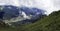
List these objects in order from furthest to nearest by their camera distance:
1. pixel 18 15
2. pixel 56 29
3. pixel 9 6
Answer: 1. pixel 9 6
2. pixel 18 15
3. pixel 56 29

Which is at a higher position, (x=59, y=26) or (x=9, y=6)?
(x=59, y=26)

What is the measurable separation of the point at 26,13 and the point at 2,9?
76.8 ft

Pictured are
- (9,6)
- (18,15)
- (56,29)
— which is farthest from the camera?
(9,6)

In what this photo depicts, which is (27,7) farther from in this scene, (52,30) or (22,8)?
(52,30)

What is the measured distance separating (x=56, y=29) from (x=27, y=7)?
157368mm

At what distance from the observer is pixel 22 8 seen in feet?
602

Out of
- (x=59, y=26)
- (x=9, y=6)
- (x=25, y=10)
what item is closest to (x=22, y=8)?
(x=25, y=10)

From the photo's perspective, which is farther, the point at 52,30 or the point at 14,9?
the point at 14,9

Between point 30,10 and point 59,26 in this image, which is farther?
point 30,10

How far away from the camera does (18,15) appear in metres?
173

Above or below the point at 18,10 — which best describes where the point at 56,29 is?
above

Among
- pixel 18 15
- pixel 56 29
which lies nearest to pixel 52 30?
pixel 56 29

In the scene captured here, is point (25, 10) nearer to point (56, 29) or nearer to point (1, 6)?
point (1, 6)

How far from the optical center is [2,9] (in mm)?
175375
